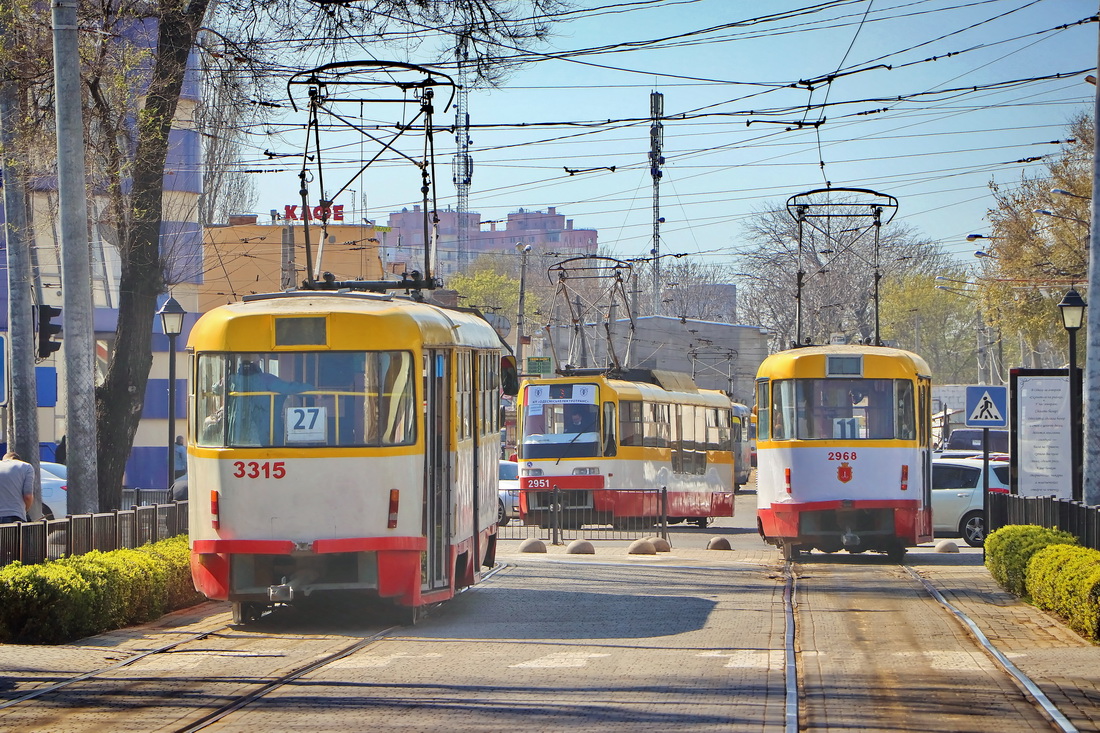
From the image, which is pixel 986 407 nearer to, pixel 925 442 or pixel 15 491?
pixel 925 442

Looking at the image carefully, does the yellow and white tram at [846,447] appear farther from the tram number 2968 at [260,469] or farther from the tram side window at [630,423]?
the tram number 2968 at [260,469]

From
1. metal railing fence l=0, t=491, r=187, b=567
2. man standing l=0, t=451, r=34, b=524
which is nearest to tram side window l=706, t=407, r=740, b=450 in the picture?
metal railing fence l=0, t=491, r=187, b=567

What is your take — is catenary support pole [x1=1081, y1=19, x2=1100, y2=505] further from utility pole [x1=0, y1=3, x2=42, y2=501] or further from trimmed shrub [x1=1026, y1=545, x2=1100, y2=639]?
utility pole [x1=0, y1=3, x2=42, y2=501]

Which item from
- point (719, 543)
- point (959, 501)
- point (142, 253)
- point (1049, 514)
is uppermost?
point (142, 253)

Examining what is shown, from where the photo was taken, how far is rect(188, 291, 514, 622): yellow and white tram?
11953 millimetres

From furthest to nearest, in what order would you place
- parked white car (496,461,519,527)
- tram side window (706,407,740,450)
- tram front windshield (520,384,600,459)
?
1. tram side window (706,407,740,450)
2. parked white car (496,461,519,527)
3. tram front windshield (520,384,600,459)

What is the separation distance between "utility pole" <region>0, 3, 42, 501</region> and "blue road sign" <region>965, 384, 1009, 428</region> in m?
13.9

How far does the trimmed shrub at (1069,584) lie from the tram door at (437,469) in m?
5.38

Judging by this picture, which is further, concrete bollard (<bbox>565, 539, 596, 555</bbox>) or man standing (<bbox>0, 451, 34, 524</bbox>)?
concrete bollard (<bbox>565, 539, 596, 555</bbox>)

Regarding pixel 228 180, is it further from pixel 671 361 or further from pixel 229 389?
pixel 671 361

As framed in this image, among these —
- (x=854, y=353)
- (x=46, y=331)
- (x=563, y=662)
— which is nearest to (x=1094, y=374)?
(x=854, y=353)

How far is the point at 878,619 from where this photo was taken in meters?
13.2

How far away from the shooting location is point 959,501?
26844 millimetres

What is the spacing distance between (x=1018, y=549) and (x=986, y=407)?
27.1 ft
